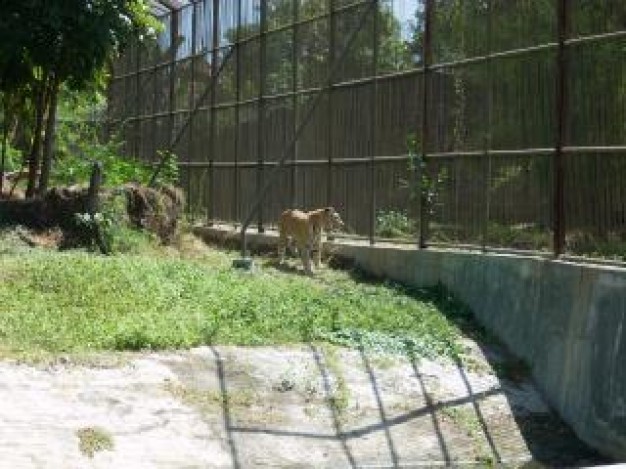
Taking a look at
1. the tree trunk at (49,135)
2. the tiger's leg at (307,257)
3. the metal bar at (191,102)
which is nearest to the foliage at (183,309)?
the tiger's leg at (307,257)

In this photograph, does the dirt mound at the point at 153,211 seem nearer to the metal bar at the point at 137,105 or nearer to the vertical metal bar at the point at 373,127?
the vertical metal bar at the point at 373,127

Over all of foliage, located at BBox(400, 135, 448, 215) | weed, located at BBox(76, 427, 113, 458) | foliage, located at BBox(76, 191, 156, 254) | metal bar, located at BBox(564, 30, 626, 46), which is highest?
metal bar, located at BBox(564, 30, 626, 46)

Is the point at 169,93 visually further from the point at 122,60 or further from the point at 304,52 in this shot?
the point at 304,52

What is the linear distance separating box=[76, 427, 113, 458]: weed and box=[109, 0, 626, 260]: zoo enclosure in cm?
518

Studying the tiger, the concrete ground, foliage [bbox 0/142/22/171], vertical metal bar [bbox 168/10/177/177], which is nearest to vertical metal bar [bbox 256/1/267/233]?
the tiger

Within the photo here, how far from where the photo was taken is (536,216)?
12.2 m

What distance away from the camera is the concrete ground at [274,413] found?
858 centimetres

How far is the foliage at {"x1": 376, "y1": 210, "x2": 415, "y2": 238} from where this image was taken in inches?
575

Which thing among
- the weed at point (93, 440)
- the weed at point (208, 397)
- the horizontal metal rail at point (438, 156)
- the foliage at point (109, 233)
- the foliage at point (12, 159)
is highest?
the foliage at point (12, 159)

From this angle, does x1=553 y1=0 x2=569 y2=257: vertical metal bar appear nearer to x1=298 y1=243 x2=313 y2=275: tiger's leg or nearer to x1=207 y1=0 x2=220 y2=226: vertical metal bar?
x1=298 y1=243 x2=313 y2=275: tiger's leg

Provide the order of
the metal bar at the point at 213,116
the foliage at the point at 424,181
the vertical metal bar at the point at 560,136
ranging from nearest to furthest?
the vertical metal bar at the point at 560,136
the foliage at the point at 424,181
the metal bar at the point at 213,116

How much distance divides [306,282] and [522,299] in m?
3.14

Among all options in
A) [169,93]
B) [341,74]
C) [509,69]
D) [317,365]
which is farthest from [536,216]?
[169,93]

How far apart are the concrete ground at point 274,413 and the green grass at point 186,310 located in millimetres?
308
